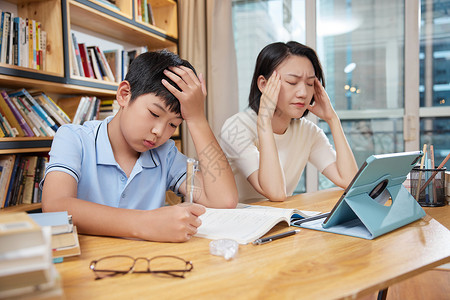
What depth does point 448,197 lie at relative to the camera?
1.23 meters

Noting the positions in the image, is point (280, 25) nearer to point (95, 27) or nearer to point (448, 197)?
point (95, 27)

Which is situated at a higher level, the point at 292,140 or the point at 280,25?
the point at 280,25

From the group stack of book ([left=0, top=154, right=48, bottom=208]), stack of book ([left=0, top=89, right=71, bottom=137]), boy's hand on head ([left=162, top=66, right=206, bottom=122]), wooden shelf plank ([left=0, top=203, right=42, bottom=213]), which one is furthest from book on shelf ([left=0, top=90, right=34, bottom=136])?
boy's hand on head ([left=162, top=66, right=206, bottom=122])

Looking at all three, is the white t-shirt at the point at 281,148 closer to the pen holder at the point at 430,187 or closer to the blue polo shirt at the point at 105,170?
the blue polo shirt at the point at 105,170

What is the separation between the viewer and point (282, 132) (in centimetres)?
179

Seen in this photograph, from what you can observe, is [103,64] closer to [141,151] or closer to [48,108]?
[48,108]

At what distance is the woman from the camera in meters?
1.44

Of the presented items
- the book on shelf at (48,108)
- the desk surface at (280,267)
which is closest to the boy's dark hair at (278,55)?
the desk surface at (280,267)

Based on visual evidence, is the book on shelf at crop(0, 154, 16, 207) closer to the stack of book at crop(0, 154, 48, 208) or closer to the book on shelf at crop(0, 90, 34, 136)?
the stack of book at crop(0, 154, 48, 208)

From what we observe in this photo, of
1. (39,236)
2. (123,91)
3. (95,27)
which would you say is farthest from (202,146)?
(95,27)

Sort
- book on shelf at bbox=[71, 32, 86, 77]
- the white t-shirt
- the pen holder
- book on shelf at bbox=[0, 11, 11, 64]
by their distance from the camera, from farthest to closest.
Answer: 1. book on shelf at bbox=[71, 32, 86, 77]
2. book on shelf at bbox=[0, 11, 11, 64]
3. the white t-shirt
4. the pen holder

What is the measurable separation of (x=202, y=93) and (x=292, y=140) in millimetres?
781

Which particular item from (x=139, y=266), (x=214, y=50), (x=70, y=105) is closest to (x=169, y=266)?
(x=139, y=266)

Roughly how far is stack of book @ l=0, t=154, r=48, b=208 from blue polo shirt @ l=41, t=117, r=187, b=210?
855 mm
